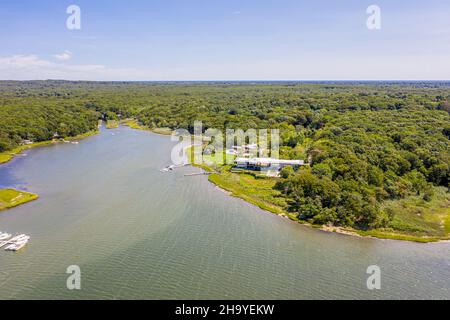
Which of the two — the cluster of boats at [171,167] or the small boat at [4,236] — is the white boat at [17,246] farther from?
the cluster of boats at [171,167]

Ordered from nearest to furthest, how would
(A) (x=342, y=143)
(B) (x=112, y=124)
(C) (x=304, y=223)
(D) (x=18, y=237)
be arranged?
1. (D) (x=18, y=237)
2. (C) (x=304, y=223)
3. (A) (x=342, y=143)
4. (B) (x=112, y=124)

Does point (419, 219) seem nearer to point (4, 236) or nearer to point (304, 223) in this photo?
point (304, 223)

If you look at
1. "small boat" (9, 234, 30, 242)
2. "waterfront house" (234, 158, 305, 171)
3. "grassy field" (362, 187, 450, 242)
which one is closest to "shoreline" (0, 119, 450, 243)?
"grassy field" (362, 187, 450, 242)

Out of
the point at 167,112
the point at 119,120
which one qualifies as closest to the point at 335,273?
the point at 167,112

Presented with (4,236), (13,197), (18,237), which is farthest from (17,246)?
(13,197)

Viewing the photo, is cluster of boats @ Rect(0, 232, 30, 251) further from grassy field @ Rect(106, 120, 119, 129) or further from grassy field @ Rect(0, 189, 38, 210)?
grassy field @ Rect(106, 120, 119, 129)

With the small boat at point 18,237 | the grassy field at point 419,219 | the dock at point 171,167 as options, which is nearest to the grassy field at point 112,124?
the dock at point 171,167

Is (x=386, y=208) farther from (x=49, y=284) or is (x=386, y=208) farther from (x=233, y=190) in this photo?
(x=49, y=284)
